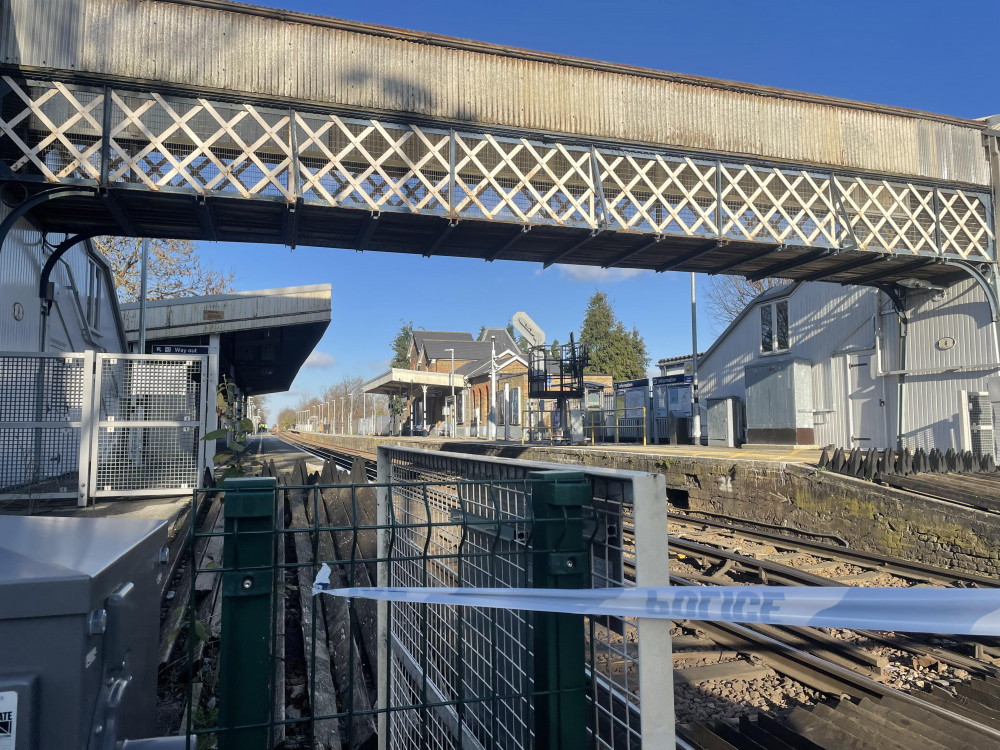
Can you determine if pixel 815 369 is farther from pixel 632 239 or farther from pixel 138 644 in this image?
pixel 138 644

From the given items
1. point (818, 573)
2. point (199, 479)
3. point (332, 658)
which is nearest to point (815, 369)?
point (818, 573)

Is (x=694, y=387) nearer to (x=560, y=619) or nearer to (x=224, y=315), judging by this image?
(x=224, y=315)

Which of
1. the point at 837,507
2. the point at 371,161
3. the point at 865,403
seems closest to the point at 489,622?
the point at 371,161

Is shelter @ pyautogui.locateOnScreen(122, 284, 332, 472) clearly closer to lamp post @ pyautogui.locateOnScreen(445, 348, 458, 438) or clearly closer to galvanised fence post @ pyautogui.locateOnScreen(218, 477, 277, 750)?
galvanised fence post @ pyautogui.locateOnScreen(218, 477, 277, 750)

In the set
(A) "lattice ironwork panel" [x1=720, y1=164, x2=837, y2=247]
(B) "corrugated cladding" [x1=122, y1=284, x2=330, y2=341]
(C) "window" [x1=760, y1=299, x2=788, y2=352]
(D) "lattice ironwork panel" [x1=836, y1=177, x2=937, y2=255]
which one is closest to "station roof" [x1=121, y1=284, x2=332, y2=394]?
(B) "corrugated cladding" [x1=122, y1=284, x2=330, y2=341]

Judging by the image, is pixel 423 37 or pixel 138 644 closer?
pixel 138 644

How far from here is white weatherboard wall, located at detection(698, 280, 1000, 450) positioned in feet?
51.2

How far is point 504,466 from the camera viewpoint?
2430mm

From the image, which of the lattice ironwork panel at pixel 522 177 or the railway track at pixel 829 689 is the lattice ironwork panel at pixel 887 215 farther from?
the railway track at pixel 829 689

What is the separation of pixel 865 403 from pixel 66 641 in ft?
66.6

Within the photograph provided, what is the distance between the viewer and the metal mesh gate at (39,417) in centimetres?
826

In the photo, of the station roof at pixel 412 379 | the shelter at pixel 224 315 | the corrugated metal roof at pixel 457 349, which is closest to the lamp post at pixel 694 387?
the shelter at pixel 224 315

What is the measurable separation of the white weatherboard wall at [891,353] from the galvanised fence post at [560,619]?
54.0 ft

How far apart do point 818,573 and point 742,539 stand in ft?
8.28
